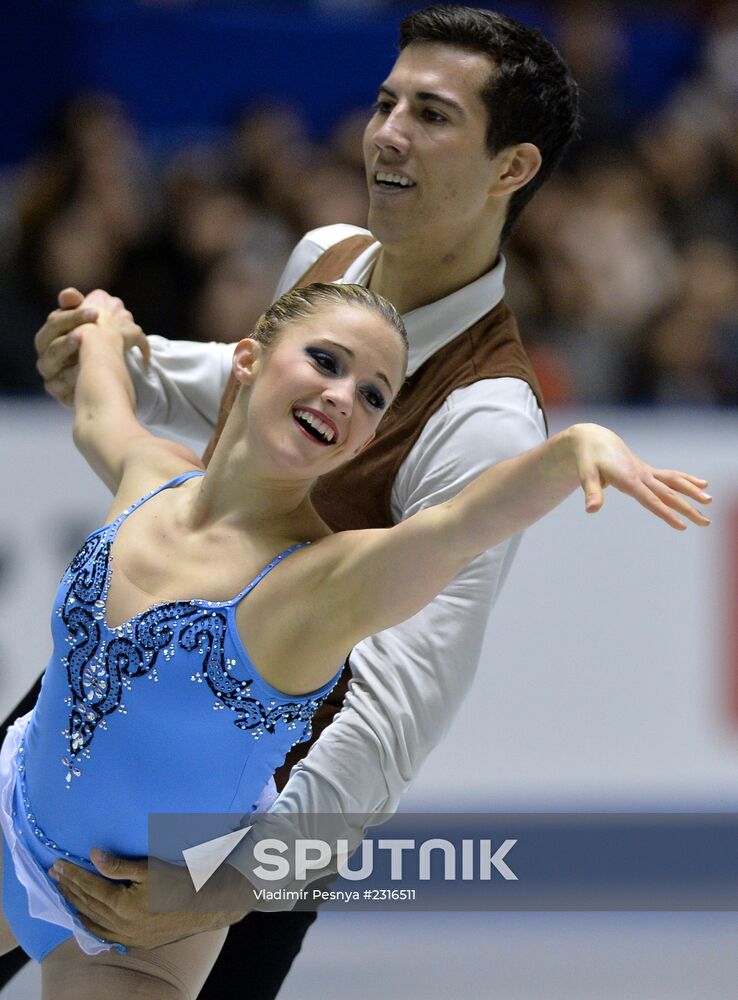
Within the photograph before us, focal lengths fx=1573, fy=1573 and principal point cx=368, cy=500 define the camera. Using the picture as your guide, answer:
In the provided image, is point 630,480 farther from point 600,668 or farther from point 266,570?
point 600,668

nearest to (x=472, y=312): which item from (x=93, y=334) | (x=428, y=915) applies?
(x=93, y=334)

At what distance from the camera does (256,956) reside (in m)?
2.32

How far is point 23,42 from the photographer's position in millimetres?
6141

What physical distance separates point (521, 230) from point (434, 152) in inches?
129

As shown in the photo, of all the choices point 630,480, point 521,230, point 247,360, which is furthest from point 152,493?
point 521,230

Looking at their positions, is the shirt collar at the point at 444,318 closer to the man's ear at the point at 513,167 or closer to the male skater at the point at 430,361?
the male skater at the point at 430,361

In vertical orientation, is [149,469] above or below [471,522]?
above

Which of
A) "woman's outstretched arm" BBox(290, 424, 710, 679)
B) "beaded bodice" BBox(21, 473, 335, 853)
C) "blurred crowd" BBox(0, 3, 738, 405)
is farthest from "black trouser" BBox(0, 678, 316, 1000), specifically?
"blurred crowd" BBox(0, 3, 738, 405)

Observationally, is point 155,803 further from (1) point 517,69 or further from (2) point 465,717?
(2) point 465,717

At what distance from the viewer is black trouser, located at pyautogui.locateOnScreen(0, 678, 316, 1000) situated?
91.0 inches

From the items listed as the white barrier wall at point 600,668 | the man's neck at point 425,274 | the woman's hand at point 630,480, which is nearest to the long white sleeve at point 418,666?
the man's neck at point 425,274

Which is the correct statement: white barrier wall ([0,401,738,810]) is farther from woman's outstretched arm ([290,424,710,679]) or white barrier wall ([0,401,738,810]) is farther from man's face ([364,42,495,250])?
woman's outstretched arm ([290,424,710,679])

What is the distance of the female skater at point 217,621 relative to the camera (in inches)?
76.5

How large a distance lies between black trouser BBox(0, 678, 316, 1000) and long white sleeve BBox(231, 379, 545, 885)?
10.1 inches
